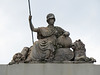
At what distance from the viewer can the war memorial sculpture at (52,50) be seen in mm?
10469

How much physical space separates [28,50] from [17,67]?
120 centimetres

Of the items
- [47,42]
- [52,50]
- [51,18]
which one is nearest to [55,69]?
[52,50]

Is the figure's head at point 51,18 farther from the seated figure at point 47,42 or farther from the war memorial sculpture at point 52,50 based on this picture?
the war memorial sculpture at point 52,50

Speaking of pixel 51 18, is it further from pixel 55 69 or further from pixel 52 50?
pixel 55 69

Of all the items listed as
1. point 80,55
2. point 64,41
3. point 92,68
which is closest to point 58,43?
point 64,41

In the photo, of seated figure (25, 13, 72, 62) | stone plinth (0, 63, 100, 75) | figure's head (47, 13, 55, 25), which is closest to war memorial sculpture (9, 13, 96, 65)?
seated figure (25, 13, 72, 62)

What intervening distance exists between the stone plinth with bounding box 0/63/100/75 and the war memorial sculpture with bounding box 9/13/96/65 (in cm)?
26

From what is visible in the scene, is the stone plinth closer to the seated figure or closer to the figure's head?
the seated figure

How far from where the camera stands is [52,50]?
10.6m

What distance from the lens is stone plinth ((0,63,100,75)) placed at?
1005cm

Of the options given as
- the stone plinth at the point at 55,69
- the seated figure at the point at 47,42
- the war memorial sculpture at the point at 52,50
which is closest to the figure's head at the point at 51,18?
the seated figure at the point at 47,42

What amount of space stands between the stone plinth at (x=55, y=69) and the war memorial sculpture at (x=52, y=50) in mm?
255

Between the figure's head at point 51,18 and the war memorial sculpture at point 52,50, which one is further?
the figure's head at point 51,18

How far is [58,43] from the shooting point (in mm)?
10992
